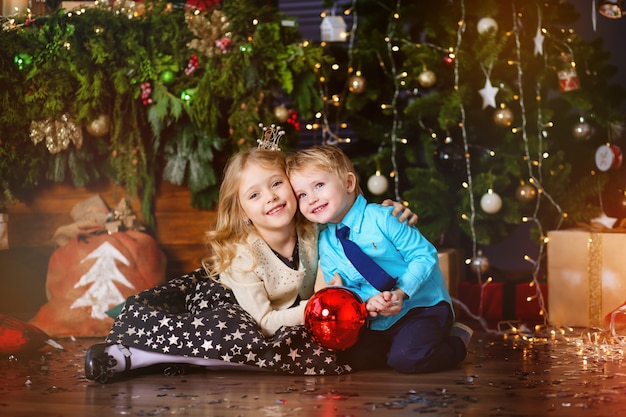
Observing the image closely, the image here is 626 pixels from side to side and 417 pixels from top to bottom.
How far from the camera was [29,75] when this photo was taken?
3.39 m

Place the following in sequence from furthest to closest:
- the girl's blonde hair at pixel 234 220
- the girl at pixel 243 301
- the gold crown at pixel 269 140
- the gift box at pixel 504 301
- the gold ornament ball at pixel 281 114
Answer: the gift box at pixel 504 301
the gold ornament ball at pixel 281 114
the gold crown at pixel 269 140
the girl's blonde hair at pixel 234 220
the girl at pixel 243 301

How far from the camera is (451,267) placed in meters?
3.74

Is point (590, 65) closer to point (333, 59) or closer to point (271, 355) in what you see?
point (333, 59)

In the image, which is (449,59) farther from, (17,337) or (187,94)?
(17,337)

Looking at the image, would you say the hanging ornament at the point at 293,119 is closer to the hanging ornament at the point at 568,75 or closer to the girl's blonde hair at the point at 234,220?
the girl's blonde hair at the point at 234,220

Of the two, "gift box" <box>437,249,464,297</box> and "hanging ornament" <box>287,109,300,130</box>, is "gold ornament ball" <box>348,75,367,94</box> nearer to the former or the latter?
"hanging ornament" <box>287,109,300,130</box>

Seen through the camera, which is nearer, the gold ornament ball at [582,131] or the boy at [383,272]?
the boy at [383,272]

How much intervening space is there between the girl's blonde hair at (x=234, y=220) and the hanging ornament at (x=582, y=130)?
1.48 metres

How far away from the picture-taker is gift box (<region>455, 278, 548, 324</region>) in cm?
377

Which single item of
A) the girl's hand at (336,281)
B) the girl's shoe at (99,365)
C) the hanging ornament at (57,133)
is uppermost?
the hanging ornament at (57,133)

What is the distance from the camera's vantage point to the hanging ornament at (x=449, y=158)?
3943 millimetres

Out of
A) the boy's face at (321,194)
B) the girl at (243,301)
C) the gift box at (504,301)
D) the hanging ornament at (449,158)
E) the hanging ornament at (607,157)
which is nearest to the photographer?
the girl at (243,301)

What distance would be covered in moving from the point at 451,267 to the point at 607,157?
84cm

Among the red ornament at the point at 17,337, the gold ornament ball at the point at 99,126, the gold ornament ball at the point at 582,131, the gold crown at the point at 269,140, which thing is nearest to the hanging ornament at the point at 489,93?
the gold ornament ball at the point at 582,131
